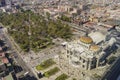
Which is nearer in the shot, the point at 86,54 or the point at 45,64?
the point at 86,54

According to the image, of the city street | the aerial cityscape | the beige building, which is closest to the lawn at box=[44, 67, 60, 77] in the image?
the aerial cityscape

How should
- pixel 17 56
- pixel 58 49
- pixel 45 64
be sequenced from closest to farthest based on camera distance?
pixel 45 64 < pixel 17 56 < pixel 58 49

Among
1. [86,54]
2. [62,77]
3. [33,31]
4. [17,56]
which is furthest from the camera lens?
[33,31]

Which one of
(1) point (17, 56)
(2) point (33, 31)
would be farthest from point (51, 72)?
(2) point (33, 31)

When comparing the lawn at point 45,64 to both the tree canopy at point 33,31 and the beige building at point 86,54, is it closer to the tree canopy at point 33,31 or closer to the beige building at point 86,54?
the beige building at point 86,54

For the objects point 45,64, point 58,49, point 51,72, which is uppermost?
point 45,64

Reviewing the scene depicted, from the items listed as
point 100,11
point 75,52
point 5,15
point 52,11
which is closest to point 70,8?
point 52,11

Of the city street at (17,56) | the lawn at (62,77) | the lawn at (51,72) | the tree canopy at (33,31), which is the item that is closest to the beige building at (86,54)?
the lawn at (62,77)

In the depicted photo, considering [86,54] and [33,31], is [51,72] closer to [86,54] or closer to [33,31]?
[86,54]

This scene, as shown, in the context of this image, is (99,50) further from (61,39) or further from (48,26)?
(48,26)

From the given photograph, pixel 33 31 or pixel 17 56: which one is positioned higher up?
pixel 33 31
